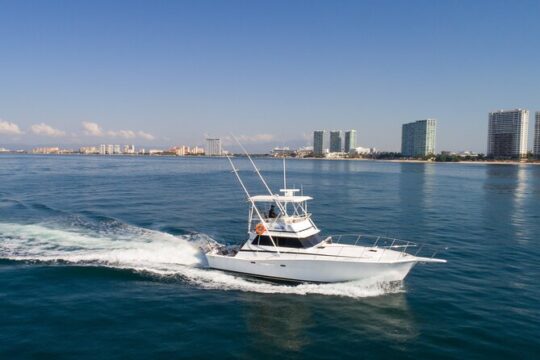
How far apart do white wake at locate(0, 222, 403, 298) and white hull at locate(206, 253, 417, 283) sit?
1.47 feet

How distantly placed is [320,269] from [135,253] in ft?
42.7

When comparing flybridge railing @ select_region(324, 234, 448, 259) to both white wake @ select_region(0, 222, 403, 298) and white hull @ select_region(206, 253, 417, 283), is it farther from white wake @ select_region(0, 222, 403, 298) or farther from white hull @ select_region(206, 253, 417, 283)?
white wake @ select_region(0, 222, 403, 298)

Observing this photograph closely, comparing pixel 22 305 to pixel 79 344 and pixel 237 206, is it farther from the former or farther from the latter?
pixel 237 206

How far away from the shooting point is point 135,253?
2803cm

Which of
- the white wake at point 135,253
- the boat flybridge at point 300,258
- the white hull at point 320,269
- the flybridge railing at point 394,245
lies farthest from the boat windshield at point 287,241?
the flybridge railing at point 394,245

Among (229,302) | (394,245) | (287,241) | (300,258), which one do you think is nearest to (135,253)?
(229,302)

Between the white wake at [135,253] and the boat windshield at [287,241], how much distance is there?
2180 mm

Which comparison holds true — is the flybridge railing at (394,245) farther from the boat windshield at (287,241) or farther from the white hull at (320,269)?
the white hull at (320,269)

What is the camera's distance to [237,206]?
52438 mm

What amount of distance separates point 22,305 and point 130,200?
3640 cm

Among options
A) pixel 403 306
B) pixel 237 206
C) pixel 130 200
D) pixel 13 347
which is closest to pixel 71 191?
pixel 130 200

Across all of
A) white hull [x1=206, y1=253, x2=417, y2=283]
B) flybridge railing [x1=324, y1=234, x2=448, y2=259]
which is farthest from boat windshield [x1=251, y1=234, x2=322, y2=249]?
flybridge railing [x1=324, y1=234, x2=448, y2=259]

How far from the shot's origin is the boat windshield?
912 inches

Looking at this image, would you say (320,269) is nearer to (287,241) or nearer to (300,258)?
(300,258)
